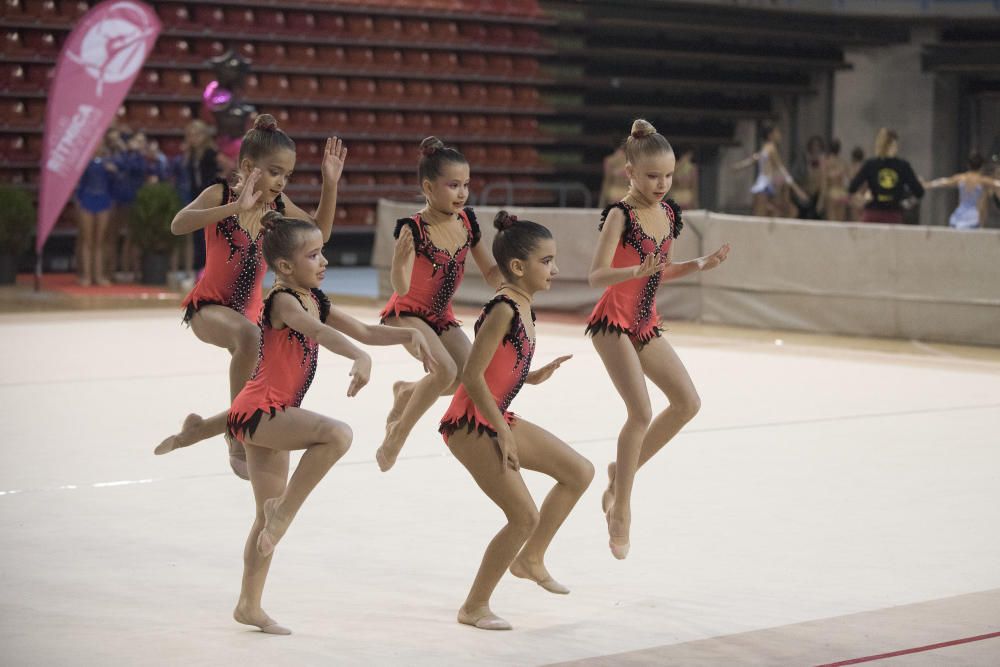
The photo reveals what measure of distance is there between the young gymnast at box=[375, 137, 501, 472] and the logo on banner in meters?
9.08

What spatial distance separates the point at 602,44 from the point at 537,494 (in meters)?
18.2

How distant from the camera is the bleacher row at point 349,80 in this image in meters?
18.4

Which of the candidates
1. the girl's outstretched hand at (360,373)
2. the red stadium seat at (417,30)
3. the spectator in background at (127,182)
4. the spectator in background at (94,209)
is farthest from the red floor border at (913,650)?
the red stadium seat at (417,30)

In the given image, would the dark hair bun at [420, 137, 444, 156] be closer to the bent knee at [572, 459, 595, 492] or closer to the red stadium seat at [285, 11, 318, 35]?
the bent knee at [572, 459, 595, 492]

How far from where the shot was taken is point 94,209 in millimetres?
16625

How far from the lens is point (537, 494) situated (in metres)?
6.73

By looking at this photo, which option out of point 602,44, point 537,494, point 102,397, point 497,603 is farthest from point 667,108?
point 497,603

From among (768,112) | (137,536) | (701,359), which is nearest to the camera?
(137,536)

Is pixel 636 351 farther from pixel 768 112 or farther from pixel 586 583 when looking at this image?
pixel 768 112

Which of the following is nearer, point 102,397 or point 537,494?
point 537,494

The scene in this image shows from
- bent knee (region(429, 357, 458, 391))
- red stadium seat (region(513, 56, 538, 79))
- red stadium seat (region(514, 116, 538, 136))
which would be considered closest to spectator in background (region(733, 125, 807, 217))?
red stadium seat (region(514, 116, 538, 136))

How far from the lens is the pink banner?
14531mm

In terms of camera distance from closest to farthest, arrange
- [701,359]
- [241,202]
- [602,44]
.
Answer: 1. [241,202]
2. [701,359]
3. [602,44]

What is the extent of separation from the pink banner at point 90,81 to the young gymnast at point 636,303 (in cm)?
970
